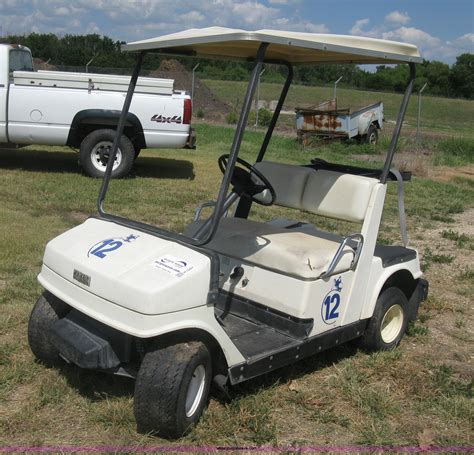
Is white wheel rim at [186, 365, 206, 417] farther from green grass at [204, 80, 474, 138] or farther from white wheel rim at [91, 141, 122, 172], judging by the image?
green grass at [204, 80, 474, 138]

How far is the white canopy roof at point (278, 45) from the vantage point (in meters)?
3.00

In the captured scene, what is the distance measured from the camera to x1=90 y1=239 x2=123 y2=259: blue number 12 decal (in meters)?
3.10

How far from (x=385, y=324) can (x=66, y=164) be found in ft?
25.5

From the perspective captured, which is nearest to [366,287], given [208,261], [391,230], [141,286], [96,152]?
[208,261]

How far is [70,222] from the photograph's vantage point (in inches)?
271

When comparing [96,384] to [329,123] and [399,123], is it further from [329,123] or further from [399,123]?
[329,123]

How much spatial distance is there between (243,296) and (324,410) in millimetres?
803

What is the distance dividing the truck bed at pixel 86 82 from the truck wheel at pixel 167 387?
710 centimetres

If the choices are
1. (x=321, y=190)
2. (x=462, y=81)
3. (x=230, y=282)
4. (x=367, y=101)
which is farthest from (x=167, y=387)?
(x=462, y=81)

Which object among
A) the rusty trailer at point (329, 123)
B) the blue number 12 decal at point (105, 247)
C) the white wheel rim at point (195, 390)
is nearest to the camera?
the white wheel rim at point (195, 390)

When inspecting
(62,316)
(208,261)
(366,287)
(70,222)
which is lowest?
(70,222)

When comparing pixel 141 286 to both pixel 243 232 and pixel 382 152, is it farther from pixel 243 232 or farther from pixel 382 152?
pixel 382 152

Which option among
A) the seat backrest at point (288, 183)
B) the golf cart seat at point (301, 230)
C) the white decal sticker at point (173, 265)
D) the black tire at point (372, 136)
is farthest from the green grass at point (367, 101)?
the white decal sticker at point (173, 265)

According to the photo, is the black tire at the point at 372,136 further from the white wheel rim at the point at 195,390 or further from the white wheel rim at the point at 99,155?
the white wheel rim at the point at 195,390
